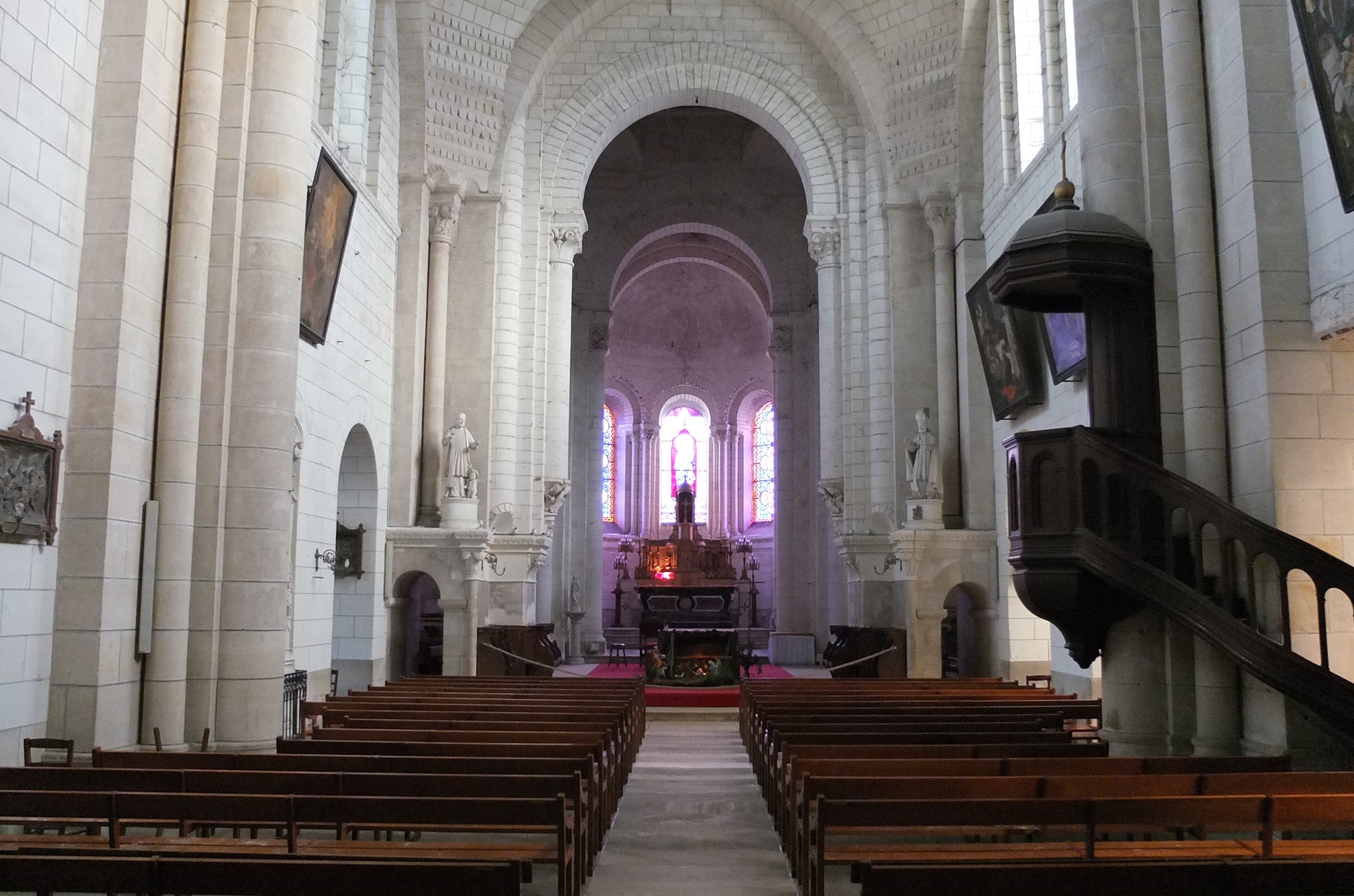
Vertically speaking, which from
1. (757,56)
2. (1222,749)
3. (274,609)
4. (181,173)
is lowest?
(1222,749)

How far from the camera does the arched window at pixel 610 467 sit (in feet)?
120

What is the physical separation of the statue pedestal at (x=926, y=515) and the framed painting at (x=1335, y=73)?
10.4m

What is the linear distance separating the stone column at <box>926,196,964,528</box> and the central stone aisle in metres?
7.71

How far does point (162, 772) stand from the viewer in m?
5.87

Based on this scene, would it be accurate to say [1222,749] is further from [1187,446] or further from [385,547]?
[385,547]

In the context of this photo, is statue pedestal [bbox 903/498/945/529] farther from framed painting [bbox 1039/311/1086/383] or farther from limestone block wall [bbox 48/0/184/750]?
limestone block wall [bbox 48/0/184/750]

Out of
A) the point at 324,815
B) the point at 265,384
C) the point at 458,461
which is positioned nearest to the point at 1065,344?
the point at 265,384

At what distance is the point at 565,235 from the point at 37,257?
45.3ft

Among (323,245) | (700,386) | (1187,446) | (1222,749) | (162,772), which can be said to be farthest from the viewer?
(700,386)

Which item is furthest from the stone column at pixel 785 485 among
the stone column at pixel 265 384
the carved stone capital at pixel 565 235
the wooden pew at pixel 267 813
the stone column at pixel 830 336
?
the wooden pew at pixel 267 813

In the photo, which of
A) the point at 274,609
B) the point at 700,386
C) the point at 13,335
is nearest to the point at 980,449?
the point at 274,609

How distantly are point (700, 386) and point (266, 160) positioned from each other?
27.2 meters

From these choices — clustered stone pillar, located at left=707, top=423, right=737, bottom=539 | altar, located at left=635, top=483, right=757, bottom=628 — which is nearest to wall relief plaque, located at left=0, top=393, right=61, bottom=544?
altar, located at left=635, top=483, right=757, bottom=628

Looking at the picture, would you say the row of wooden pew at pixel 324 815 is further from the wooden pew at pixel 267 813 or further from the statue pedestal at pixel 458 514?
the statue pedestal at pixel 458 514
